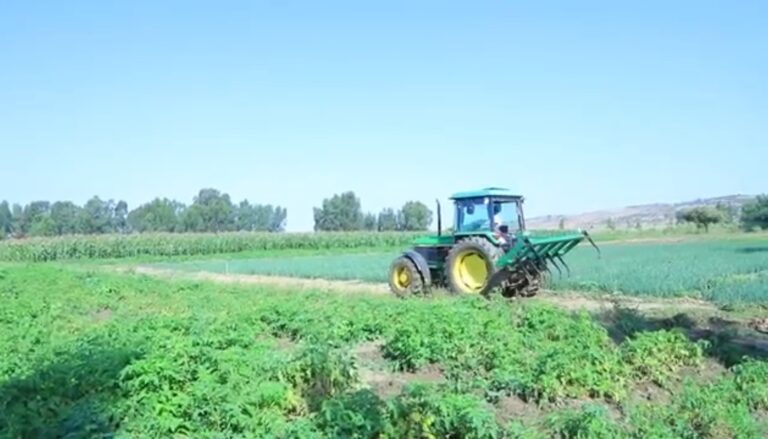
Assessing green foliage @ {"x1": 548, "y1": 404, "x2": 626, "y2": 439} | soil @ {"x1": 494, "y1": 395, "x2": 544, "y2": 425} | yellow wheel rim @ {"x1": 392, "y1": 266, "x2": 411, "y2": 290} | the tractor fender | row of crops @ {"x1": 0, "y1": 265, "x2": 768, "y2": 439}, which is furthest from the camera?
yellow wheel rim @ {"x1": 392, "y1": 266, "x2": 411, "y2": 290}

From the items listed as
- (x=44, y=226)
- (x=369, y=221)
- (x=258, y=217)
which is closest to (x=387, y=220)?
(x=369, y=221)

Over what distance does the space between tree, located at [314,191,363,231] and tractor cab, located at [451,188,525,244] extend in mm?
87056

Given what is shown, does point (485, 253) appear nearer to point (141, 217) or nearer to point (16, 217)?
point (141, 217)

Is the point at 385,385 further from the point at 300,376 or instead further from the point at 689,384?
the point at 689,384

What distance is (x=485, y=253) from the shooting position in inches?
592

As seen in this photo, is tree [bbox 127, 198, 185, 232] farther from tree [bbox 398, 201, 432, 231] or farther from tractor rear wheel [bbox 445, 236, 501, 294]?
tractor rear wheel [bbox 445, 236, 501, 294]

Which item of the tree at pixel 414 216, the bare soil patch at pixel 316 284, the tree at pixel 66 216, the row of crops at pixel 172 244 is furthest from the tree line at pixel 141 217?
the bare soil patch at pixel 316 284

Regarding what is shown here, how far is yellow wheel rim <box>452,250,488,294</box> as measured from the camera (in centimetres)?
1555

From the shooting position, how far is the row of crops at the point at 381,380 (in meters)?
5.98

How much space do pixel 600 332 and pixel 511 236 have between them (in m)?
6.58

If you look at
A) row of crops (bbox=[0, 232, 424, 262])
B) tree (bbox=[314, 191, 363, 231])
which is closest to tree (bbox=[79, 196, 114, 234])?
tree (bbox=[314, 191, 363, 231])

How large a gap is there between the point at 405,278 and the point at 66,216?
322 feet

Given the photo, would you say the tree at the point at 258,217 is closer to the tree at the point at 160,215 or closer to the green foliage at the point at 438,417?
the tree at the point at 160,215

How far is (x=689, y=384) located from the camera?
25.1 feet
